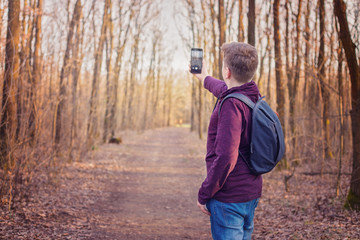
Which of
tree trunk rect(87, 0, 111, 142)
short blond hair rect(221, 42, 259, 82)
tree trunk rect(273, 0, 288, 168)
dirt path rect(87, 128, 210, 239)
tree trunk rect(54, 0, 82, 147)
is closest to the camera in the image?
short blond hair rect(221, 42, 259, 82)

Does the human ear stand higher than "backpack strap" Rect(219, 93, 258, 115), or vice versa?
the human ear

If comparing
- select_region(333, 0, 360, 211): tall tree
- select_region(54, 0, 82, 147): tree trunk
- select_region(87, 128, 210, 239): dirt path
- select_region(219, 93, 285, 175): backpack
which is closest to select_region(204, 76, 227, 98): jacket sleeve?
select_region(219, 93, 285, 175): backpack

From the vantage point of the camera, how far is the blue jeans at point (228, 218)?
2.02 meters

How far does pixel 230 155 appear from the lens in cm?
194

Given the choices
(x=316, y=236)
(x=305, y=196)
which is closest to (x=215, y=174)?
(x=316, y=236)

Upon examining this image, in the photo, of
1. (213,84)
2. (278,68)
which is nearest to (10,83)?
(213,84)

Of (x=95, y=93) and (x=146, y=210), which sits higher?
(x=95, y=93)

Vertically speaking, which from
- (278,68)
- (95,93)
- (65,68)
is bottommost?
(95,93)

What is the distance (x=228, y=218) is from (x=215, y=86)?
1.06 meters

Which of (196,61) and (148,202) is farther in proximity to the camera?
(148,202)

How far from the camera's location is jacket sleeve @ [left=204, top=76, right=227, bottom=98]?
245cm

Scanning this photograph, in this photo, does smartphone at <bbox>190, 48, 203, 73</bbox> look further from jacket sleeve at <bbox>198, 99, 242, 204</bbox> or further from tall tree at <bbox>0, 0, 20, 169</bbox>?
tall tree at <bbox>0, 0, 20, 169</bbox>

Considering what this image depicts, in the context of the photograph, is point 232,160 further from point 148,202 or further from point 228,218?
point 148,202

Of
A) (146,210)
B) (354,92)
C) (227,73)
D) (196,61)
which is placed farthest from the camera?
(146,210)
